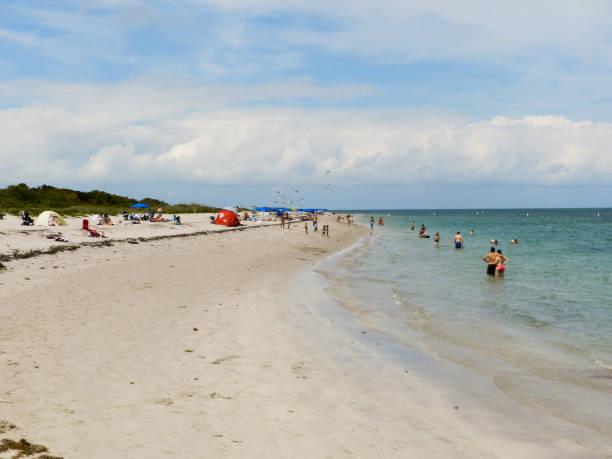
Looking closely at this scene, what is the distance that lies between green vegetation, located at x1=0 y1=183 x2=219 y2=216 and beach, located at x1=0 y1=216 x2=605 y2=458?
49.3 meters

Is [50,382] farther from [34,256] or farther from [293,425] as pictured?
[34,256]

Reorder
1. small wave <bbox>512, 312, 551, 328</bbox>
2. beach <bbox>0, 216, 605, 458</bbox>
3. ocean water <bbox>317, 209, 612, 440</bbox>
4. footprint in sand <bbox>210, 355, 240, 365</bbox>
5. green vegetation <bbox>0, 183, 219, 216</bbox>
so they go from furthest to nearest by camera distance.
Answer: green vegetation <bbox>0, 183, 219, 216</bbox>, small wave <bbox>512, 312, 551, 328</bbox>, footprint in sand <bbox>210, 355, 240, 365</bbox>, ocean water <bbox>317, 209, 612, 440</bbox>, beach <bbox>0, 216, 605, 458</bbox>

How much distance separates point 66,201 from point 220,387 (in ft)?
274

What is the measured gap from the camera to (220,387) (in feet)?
26.0

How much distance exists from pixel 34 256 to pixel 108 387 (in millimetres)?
18687

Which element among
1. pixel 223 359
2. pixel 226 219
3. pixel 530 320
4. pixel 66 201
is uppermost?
pixel 66 201

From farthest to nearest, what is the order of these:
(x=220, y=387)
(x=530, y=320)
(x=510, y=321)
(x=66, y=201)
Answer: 1. (x=66, y=201)
2. (x=530, y=320)
3. (x=510, y=321)
4. (x=220, y=387)

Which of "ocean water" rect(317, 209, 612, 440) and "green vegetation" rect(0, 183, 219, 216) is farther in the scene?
"green vegetation" rect(0, 183, 219, 216)

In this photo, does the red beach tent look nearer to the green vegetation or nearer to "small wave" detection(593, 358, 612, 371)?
the green vegetation

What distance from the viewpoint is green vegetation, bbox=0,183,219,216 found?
6450 centimetres

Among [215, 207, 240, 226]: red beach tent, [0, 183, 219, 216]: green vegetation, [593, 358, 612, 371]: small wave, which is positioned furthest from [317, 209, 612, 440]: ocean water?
[0, 183, 219, 216]: green vegetation

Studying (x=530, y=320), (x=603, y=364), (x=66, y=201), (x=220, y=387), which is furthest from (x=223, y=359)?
(x=66, y=201)

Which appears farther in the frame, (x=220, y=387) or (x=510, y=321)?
(x=510, y=321)

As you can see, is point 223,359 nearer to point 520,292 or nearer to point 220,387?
point 220,387
